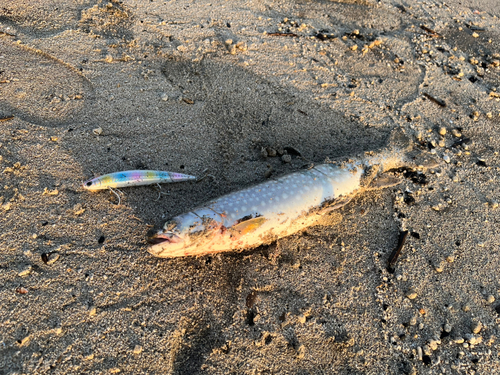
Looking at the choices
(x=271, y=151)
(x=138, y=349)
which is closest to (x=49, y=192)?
(x=138, y=349)

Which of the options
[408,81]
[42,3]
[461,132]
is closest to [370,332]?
[461,132]

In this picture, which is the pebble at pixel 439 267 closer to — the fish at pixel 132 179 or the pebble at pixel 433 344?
the pebble at pixel 433 344

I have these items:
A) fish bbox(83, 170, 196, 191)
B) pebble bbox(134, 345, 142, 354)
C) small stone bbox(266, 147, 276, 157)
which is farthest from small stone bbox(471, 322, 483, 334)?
fish bbox(83, 170, 196, 191)

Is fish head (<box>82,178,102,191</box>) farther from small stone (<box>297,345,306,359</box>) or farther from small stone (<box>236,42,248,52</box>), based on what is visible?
small stone (<box>236,42,248,52</box>)

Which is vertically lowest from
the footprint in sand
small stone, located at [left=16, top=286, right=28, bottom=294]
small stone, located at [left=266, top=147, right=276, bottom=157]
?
small stone, located at [left=16, top=286, right=28, bottom=294]

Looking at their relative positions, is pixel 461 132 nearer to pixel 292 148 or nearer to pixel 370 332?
pixel 292 148

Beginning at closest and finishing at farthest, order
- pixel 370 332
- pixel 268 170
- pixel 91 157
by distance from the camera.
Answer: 1. pixel 370 332
2. pixel 91 157
3. pixel 268 170

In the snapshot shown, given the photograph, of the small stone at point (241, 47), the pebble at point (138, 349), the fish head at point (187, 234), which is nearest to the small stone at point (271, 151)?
the fish head at point (187, 234)
